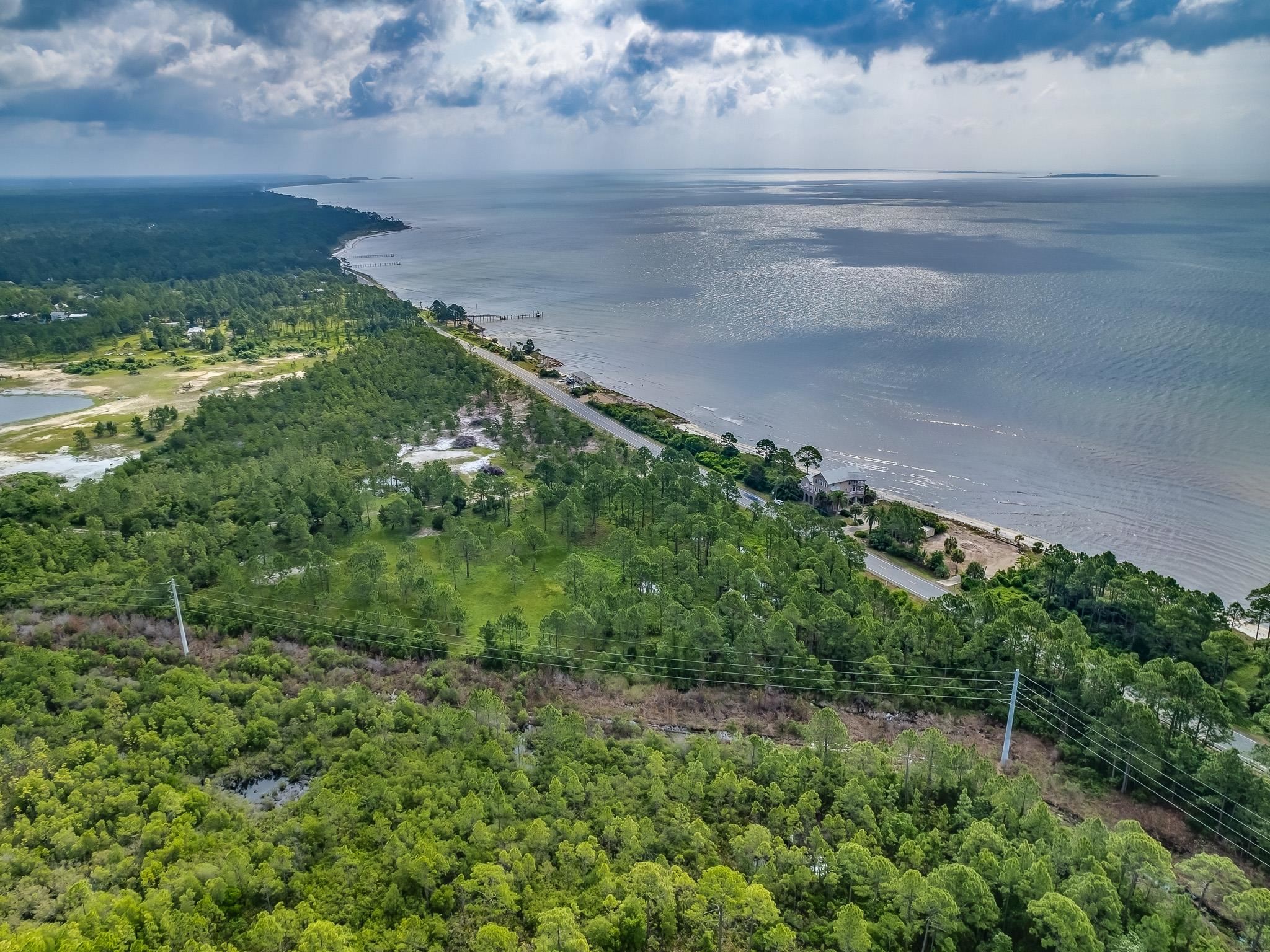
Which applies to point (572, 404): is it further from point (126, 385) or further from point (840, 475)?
point (126, 385)

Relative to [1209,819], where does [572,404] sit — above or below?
above

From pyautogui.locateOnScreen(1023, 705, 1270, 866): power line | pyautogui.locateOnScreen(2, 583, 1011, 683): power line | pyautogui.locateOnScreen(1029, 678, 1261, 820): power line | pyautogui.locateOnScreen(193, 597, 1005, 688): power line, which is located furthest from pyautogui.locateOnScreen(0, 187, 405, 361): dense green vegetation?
pyautogui.locateOnScreen(1023, 705, 1270, 866): power line

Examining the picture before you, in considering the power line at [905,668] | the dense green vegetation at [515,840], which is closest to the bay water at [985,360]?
the power line at [905,668]

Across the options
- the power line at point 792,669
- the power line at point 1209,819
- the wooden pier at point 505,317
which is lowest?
the power line at point 1209,819

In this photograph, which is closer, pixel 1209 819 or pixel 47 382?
pixel 1209 819

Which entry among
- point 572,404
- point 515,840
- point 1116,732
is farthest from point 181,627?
point 572,404

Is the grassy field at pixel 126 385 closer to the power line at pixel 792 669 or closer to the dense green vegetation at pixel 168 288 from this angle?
the dense green vegetation at pixel 168 288
